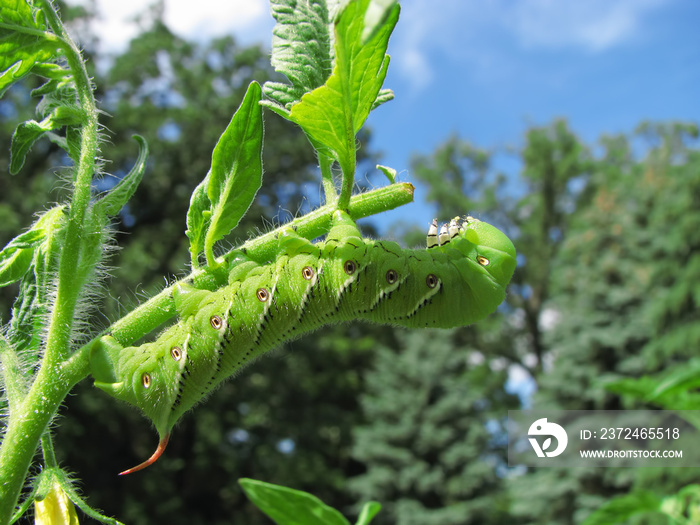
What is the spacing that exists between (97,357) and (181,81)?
27.9 meters

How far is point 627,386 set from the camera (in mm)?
2383

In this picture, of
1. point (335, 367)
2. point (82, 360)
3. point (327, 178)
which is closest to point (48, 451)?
point (82, 360)

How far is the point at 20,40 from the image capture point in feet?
3.51

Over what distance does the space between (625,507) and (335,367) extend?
25.7 m

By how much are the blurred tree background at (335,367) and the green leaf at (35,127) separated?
59.8 feet

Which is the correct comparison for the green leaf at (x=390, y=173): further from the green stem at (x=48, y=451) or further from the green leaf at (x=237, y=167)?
the green stem at (x=48, y=451)

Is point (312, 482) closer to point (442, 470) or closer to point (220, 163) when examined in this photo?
point (442, 470)

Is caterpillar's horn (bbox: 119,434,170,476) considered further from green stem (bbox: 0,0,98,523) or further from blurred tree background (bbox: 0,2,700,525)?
blurred tree background (bbox: 0,2,700,525)

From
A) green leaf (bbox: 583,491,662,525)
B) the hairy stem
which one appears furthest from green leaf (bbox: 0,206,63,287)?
green leaf (bbox: 583,491,662,525)

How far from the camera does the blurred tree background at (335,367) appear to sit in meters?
19.7

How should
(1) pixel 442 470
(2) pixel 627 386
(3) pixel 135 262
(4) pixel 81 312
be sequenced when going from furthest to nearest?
(1) pixel 442 470 < (3) pixel 135 262 < (2) pixel 627 386 < (4) pixel 81 312

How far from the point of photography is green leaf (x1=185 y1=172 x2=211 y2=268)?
3.73 feet

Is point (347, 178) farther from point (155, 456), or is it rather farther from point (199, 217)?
point (155, 456)

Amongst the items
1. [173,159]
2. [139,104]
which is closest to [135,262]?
[173,159]
